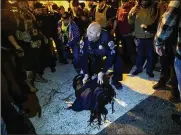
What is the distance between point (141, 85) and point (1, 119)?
331 centimetres

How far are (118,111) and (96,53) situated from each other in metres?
1.07

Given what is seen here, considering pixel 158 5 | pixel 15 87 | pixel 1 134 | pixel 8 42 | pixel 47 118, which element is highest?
pixel 158 5

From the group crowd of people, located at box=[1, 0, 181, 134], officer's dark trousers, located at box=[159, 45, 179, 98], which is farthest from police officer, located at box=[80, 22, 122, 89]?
officer's dark trousers, located at box=[159, 45, 179, 98]

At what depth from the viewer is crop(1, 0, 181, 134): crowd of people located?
171 inches

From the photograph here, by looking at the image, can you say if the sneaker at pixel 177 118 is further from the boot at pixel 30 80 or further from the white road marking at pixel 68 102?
the boot at pixel 30 80

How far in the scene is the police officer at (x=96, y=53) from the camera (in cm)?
515

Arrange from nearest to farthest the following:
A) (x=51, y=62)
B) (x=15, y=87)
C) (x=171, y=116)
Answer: (x=15, y=87) < (x=171, y=116) < (x=51, y=62)

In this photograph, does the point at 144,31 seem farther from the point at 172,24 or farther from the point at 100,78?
the point at 172,24

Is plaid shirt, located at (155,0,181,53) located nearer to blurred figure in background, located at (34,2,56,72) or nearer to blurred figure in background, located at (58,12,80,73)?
blurred figure in background, located at (58,12,80,73)

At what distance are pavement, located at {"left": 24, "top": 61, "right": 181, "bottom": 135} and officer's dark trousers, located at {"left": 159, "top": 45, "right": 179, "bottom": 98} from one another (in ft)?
0.83

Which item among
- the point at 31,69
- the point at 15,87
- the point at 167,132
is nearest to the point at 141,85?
the point at 167,132

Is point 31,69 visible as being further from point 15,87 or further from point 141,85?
point 141,85

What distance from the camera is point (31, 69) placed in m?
6.35

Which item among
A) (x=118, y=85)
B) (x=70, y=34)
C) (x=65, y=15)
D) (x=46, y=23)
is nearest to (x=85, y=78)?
(x=118, y=85)
